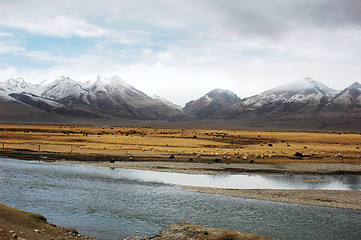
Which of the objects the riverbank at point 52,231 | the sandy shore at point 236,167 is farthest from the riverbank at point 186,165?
the riverbank at point 52,231

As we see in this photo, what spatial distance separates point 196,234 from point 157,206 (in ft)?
24.3

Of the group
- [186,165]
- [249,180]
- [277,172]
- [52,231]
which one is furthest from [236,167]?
[52,231]

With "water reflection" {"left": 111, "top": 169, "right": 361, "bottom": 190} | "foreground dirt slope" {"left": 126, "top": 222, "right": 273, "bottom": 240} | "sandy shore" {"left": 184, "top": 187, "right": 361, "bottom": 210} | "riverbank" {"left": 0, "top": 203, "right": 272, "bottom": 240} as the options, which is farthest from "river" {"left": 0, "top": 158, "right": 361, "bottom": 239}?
"riverbank" {"left": 0, "top": 203, "right": 272, "bottom": 240}

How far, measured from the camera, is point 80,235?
17.9m

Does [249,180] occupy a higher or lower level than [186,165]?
lower

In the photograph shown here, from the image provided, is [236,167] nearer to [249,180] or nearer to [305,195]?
[249,180]

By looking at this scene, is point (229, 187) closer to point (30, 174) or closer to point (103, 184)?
point (103, 184)

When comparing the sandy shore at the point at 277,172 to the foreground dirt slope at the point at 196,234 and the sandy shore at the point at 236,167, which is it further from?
the foreground dirt slope at the point at 196,234

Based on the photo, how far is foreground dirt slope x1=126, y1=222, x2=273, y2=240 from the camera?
17.5 meters

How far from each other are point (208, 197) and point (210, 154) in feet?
94.4

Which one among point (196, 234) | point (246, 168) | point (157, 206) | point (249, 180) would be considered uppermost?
point (246, 168)

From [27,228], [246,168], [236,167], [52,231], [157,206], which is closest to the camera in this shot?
[27,228]

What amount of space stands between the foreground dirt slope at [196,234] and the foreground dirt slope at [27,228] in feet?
11.5

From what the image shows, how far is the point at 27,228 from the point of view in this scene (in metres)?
17.2
